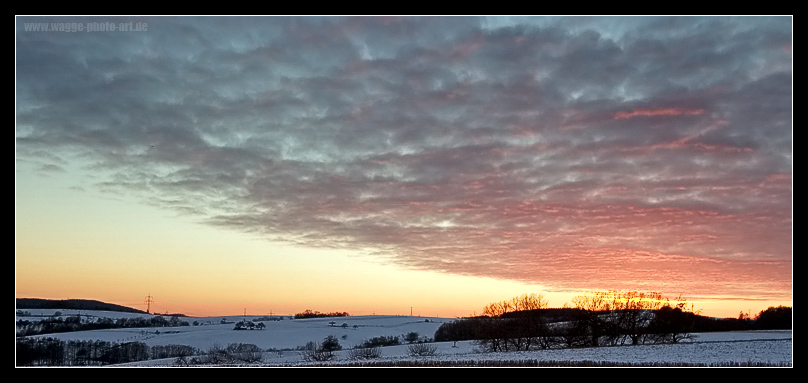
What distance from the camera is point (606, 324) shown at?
86062mm

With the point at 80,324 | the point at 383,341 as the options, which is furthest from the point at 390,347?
the point at 80,324

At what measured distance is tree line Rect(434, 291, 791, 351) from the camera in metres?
83.2

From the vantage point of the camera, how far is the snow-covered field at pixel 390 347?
2232 inches

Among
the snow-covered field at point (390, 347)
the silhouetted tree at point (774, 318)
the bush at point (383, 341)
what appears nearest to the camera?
the snow-covered field at point (390, 347)

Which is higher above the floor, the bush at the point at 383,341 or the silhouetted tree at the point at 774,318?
the silhouetted tree at the point at 774,318

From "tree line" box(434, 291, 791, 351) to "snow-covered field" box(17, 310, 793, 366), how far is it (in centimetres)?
308

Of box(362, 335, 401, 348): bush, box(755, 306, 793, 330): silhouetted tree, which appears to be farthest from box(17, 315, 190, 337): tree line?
box(755, 306, 793, 330): silhouetted tree

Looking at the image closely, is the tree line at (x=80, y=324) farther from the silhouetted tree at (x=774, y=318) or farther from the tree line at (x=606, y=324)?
the silhouetted tree at (x=774, y=318)

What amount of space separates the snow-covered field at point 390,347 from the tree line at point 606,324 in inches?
121

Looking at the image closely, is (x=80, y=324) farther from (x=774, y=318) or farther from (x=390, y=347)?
(x=774, y=318)

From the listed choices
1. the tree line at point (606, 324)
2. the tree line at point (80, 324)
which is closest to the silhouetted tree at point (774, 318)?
the tree line at point (606, 324)

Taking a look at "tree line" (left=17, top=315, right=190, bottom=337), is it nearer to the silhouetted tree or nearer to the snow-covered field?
the snow-covered field
